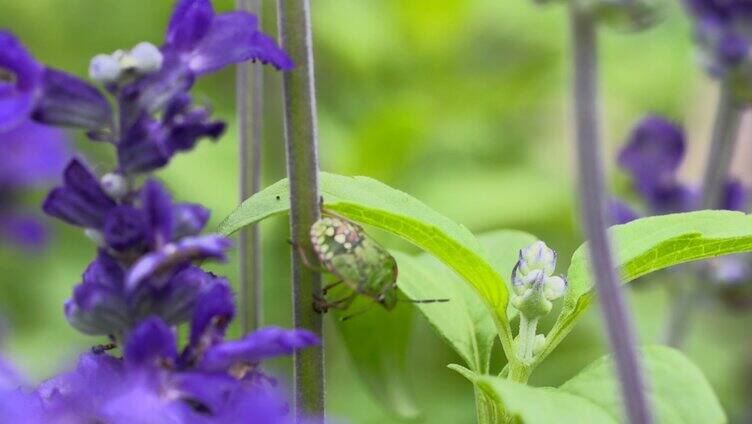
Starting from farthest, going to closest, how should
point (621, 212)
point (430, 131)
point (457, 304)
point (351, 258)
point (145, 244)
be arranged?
point (430, 131), point (621, 212), point (457, 304), point (351, 258), point (145, 244)

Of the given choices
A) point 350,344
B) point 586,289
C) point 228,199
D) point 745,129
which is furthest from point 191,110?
point 745,129

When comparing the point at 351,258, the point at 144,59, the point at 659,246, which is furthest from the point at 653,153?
the point at 144,59

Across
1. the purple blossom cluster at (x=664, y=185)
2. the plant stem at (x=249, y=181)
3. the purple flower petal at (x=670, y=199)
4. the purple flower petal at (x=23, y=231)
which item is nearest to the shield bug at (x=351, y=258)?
the plant stem at (x=249, y=181)

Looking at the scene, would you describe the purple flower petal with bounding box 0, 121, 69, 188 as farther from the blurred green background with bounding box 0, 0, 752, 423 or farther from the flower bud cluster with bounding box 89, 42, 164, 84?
the flower bud cluster with bounding box 89, 42, 164, 84

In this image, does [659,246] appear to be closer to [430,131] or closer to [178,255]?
[178,255]

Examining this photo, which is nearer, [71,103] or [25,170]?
[71,103]

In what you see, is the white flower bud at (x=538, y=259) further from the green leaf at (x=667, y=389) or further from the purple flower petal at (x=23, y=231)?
the purple flower petal at (x=23, y=231)

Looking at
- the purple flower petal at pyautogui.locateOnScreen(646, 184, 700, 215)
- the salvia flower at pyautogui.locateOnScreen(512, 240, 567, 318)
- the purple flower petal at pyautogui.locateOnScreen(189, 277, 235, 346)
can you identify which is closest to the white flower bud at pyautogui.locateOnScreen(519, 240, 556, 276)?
the salvia flower at pyautogui.locateOnScreen(512, 240, 567, 318)
